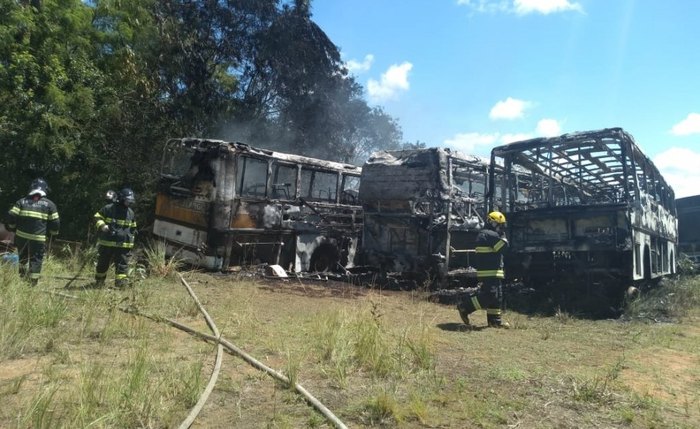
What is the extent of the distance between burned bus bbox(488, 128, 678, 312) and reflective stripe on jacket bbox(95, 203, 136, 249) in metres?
Answer: 6.06

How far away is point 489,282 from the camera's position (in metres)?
6.79

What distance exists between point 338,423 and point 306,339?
2.05m

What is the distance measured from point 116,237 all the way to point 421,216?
524cm

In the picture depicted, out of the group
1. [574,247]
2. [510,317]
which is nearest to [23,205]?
[510,317]

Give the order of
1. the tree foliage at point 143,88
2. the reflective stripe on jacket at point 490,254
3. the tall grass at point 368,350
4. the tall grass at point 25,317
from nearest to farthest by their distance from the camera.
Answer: the tall grass at point 25,317 < the tall grass at point 368,350 < the reflective stripe on jacket at point 490,254 < the tree foliage at point 143,88

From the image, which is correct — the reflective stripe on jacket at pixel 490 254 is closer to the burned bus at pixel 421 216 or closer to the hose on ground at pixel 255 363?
the burned bus at pixel 421 216

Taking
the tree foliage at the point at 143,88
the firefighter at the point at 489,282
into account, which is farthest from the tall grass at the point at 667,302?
the tree foliage at the point at 143,88

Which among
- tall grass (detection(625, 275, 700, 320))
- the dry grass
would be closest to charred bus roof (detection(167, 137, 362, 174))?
the dry grass

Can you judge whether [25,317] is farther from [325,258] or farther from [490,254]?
[325,258]

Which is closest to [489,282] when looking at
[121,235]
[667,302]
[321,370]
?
[321,370]

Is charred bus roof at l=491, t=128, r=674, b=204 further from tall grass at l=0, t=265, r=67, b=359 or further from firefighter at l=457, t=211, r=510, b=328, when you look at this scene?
tall grass at l=0, t=265, r=67, b=359

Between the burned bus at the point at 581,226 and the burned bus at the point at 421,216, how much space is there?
0.77 meters

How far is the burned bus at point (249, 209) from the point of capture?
32.0 feet

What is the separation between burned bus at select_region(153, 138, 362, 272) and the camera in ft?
32.0
